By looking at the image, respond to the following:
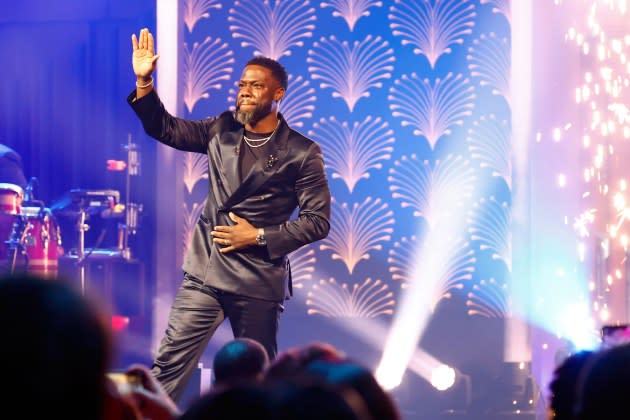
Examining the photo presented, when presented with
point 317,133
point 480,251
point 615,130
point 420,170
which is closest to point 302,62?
point 317,133

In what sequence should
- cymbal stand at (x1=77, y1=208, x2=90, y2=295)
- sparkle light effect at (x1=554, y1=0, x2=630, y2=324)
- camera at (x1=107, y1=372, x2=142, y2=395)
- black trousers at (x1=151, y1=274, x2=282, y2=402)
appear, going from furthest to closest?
cymbal stand at (x1=77, y1=208, x2=90, y2=295), sparkle light effect at (x1=554, y1=0, x2=630, y2=324), black trousers at (x1=151, y1=274, x2=282, y2=402), camera at (x1=107, y1=372, x2=142, y2=395)

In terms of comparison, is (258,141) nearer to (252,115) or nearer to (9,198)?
(252,115)

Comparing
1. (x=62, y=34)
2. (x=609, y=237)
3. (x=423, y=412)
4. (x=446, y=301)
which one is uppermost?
(x=62, y=34)

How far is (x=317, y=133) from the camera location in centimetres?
613

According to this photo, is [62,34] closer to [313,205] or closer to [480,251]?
[480,251]

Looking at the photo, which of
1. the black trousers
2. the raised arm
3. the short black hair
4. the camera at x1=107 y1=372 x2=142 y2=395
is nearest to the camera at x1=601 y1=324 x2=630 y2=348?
the camera at x1=107 y1=372 x2=142 y2=395

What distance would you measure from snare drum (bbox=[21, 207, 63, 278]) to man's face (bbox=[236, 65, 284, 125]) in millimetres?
4236

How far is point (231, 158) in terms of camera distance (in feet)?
13.7

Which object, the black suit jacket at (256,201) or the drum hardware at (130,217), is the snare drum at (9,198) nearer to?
the drum hardware at (130,217)

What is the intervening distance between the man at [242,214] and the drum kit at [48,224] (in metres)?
3.84

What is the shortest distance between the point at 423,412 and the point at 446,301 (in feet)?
2.26

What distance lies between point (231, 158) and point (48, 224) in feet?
14.6

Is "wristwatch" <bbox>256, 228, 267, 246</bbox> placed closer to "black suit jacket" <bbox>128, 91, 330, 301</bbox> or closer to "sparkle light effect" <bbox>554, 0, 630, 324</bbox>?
"black suit jacket" <bbox>128, 91, 330, 301</bbox>

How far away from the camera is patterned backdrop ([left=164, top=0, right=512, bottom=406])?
6047 millimetres
